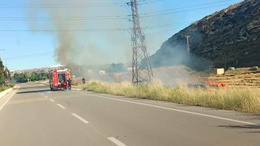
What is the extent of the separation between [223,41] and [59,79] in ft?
199

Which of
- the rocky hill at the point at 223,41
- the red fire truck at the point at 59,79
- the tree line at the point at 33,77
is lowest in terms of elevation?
the tree line at the point at 33,77

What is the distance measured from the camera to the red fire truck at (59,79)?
146 ft

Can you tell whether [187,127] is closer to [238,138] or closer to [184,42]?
[238,138]

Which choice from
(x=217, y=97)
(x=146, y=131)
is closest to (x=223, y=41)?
(x=217, y=97)

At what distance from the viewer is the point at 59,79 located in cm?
4491

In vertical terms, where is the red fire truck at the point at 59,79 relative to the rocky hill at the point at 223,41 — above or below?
below

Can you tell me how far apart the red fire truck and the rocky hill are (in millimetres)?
41367

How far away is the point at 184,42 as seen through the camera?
4505 inches

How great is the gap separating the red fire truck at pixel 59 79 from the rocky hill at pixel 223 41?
4137 cm

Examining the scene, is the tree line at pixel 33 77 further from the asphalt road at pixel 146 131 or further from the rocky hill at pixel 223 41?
the asphalt road at pixel 146 131

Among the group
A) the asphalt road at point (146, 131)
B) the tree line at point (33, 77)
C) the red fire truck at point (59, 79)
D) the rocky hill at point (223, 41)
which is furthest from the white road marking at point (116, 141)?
the tree line at point (33, 77)

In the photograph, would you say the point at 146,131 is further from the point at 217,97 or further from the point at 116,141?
the point at 217,97

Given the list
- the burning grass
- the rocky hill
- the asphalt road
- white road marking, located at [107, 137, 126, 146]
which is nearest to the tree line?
the rocky hill

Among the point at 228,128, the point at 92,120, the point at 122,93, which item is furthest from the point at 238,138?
the point at 122,93
